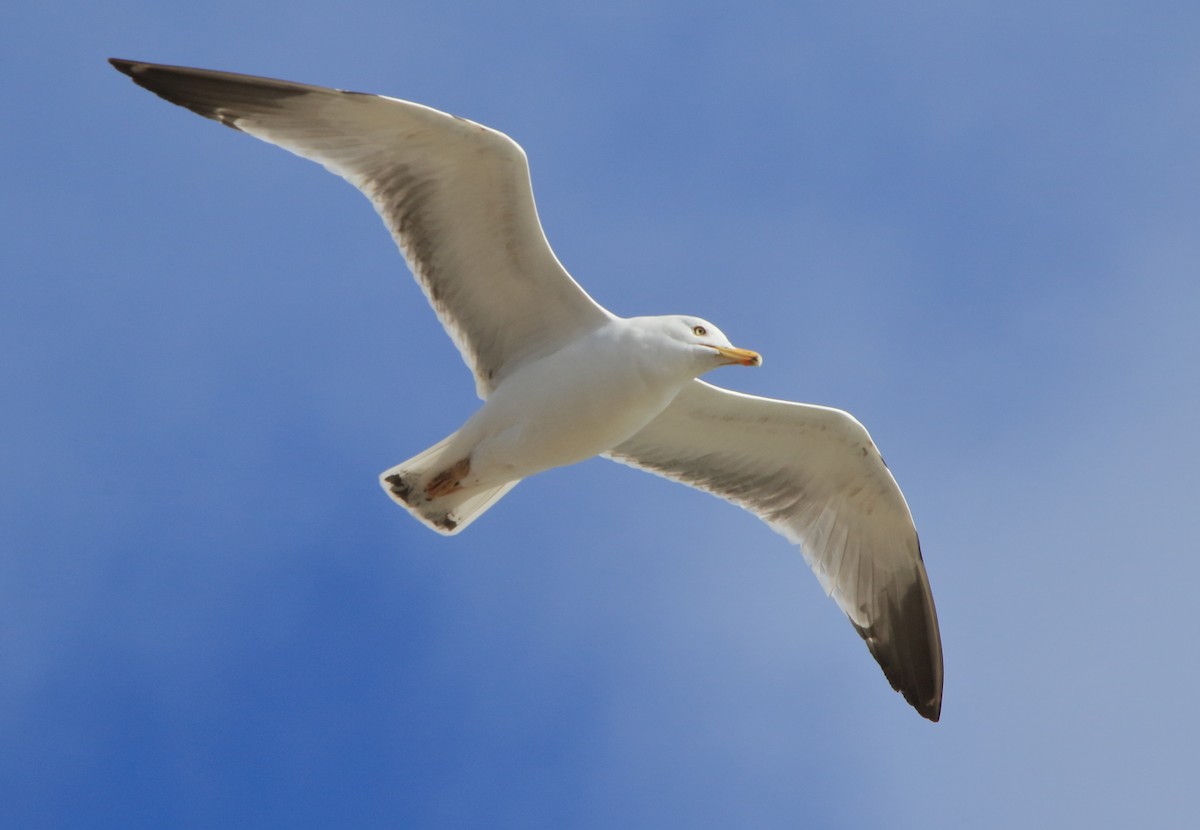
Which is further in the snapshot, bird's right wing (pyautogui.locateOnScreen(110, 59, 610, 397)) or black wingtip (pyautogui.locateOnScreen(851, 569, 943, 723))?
black wingtip (pyautogui.locateOnScreen(851, 569, 943, 723))

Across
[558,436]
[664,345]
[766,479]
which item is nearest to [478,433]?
[558,436]

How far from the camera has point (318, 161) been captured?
34.8 ft

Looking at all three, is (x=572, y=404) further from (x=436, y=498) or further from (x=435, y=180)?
(x=435, y=180)

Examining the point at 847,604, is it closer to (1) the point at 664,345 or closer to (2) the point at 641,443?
(2) the point at 641,443

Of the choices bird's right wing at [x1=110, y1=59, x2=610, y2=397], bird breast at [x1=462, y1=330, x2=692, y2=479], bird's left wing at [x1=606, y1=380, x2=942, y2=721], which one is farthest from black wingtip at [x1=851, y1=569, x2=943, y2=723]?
bird's right wing at [x1=110, y1=59, x2=610, y2=397]

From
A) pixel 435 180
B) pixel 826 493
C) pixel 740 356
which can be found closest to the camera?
pixel 740 356

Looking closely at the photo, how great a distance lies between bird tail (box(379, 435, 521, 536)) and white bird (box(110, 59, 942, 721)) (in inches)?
0.4

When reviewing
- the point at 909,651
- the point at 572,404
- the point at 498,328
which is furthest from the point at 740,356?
the point at 909,651

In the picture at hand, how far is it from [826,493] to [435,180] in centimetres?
367

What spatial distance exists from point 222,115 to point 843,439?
4.60m

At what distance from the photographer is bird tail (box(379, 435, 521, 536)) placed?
1095 centimetres

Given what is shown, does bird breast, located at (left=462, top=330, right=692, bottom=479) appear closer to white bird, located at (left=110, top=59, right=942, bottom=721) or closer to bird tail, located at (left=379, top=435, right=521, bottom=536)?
white bird, located at (left=110, top=59, right=942, bottom=721)

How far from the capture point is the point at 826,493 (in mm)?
12258

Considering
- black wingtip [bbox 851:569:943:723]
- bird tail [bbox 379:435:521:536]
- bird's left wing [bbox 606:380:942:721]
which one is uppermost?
bird's left wing [bbox 606:380:942:721]
